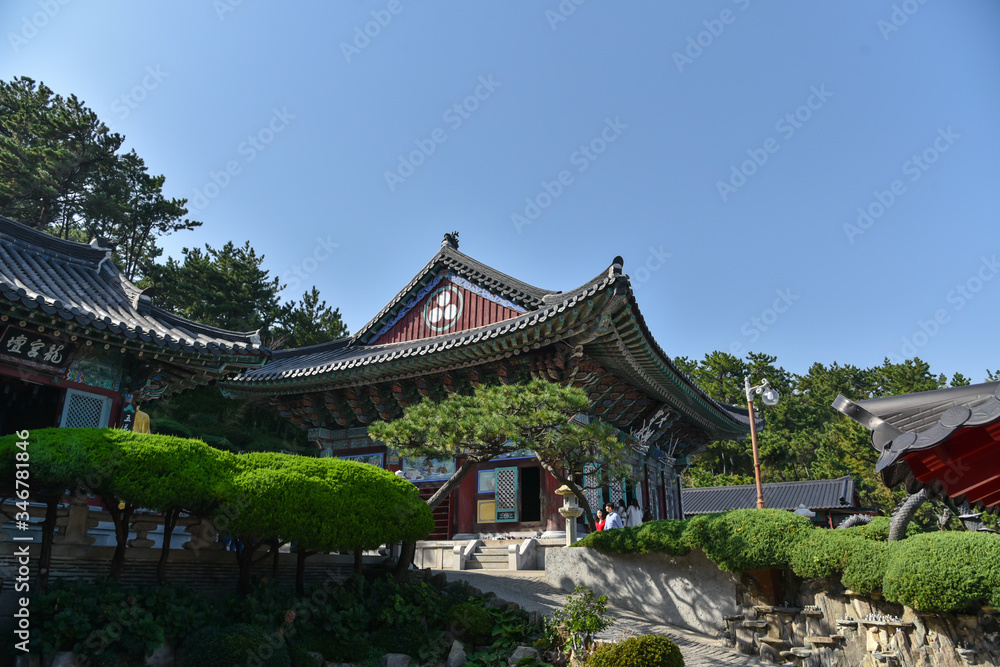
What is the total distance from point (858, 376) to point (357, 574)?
52.9 meters

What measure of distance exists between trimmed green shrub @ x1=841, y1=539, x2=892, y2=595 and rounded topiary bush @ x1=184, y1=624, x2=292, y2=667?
6.86 m

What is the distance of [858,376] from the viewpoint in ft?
175

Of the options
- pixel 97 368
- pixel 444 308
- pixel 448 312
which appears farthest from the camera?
pixel 444 308

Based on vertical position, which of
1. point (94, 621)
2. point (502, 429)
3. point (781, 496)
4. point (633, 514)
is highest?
point (781, 496)

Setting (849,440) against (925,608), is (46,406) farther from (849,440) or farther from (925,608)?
(849,440)

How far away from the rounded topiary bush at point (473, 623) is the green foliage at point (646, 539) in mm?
2815

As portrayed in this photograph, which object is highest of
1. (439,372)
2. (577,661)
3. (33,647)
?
(439,372)

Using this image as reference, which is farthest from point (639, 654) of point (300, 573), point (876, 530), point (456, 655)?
point (300, 573)

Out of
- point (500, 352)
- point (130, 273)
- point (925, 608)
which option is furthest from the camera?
point (130, 273)

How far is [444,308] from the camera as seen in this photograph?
18.2 meters

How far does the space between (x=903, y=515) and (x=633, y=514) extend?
12.1m

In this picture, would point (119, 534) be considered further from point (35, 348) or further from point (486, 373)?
point (486, 373)

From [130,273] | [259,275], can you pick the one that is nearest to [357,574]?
[259,275]

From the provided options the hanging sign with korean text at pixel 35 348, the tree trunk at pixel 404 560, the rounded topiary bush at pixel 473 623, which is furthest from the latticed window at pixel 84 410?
the rounded topiary bush at pixel 473 623
